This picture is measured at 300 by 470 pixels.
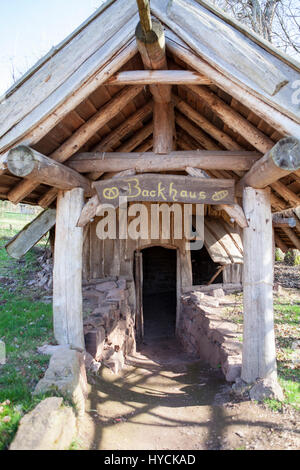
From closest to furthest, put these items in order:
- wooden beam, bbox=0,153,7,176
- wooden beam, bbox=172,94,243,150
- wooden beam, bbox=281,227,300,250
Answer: wooden beam, bbox=0,153,7,176 < wooden beam, bbox=172,94,243,150 < wooden beam, bbox=281,227,300,250

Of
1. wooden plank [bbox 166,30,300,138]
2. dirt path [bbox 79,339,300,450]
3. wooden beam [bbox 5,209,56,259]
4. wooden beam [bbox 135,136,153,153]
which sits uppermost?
wooden beam [bbox 135,136,153,153]

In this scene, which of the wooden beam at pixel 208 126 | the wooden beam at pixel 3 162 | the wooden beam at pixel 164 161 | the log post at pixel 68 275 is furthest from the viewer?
the wooden beam at pixel 208 126

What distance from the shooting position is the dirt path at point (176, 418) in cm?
348

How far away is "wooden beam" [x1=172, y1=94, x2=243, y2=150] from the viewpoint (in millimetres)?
5418

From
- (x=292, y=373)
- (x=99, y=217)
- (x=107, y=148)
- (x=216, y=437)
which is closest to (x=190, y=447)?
(x=216, y=437)

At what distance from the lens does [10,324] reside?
19.5 feet

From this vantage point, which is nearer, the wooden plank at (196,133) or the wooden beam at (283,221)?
the wooden plank at (196,133)

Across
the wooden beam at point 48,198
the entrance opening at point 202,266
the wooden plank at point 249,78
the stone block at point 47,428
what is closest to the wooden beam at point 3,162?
the wooden beam at point 48,198

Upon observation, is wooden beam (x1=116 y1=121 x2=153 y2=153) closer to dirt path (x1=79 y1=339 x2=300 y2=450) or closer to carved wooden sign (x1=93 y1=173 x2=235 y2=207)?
carved wooden sign (x1=93 y1=173 x2=235 y2=207)

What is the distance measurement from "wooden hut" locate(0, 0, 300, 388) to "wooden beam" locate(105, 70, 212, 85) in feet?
0.04

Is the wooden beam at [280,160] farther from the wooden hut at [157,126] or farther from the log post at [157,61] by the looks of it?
the log post at [157,61]

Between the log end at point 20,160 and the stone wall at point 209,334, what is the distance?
4145 millimetres

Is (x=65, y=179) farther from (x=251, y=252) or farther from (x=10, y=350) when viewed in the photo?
(x=251, y=252)

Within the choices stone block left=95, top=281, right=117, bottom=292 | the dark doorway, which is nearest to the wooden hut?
stone block left=95, top=281, right=117, bottom=292
